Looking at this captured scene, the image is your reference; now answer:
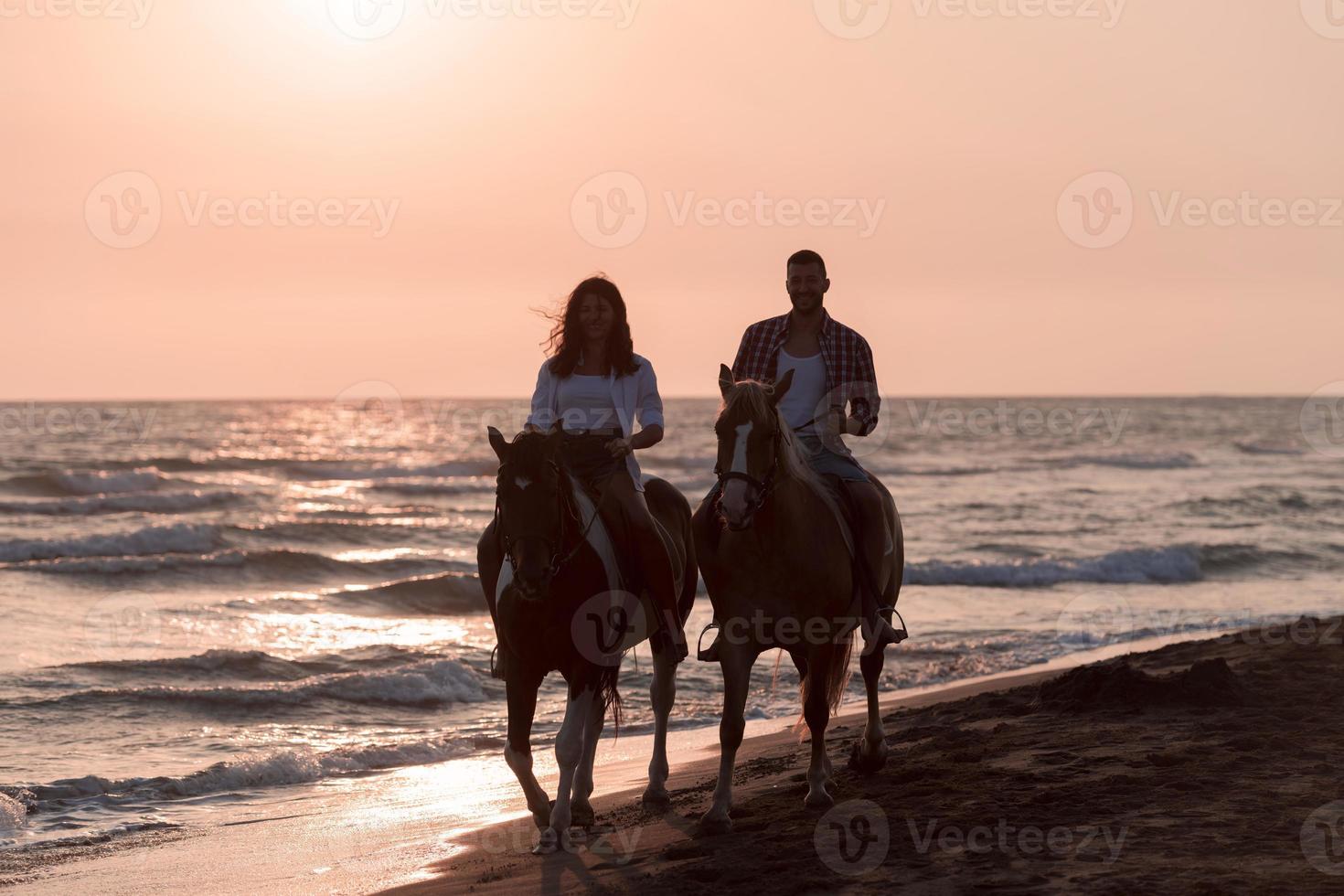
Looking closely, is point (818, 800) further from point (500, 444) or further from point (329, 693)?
point (329, 693)

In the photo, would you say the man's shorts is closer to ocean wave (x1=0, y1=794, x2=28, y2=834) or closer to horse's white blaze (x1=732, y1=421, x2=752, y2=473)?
horse's white blaze (x1=732, y1=421, x2=752, y2=473)

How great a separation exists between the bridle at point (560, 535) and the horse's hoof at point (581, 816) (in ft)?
5.54

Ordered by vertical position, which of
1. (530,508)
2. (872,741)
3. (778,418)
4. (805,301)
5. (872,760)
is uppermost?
(805,301)

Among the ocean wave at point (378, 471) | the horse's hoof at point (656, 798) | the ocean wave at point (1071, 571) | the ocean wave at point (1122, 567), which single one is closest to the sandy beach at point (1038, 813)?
the horse's hoof at point (656, 798)

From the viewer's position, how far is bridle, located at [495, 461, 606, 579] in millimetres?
6684

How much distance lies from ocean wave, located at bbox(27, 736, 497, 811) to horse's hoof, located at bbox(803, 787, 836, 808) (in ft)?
15.4

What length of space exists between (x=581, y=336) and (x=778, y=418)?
1312 mm

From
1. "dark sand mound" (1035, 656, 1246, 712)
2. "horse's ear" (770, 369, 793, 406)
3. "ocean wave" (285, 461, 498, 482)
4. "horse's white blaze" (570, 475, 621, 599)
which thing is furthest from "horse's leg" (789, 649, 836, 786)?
"ocean wave" (285, 461, 498, 482)

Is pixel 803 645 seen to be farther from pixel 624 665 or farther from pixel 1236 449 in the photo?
pixel 1236 449

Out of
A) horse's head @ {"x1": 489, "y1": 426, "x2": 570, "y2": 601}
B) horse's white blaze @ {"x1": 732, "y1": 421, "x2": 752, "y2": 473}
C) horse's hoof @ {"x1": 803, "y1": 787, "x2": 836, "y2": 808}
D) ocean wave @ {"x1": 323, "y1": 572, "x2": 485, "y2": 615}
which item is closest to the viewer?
horse's head @ {"x1": 489, "y1": 426, "x2": 570, "y2": 601}

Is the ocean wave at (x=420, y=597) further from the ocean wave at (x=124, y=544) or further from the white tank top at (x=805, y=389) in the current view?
the white tank top at (x=805, y=389)

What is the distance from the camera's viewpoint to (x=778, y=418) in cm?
724

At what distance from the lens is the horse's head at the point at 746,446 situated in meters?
6.82

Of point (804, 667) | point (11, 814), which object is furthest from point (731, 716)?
point (11, 814)
